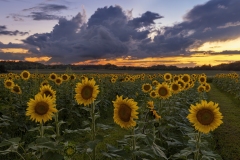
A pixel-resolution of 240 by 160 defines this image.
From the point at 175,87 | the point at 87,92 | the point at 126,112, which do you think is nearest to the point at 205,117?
the point at 126,112

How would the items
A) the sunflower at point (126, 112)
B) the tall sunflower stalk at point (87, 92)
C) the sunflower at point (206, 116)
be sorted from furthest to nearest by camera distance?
the tall sunflower stalk at point (87, 92)
the sunflower at point (206, 116)
the sunflower at point (126, 112)

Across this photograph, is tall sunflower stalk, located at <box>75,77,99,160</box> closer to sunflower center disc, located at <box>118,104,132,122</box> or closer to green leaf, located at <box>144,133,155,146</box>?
sunflower center disc, located at <box>118,104,132,122</box>

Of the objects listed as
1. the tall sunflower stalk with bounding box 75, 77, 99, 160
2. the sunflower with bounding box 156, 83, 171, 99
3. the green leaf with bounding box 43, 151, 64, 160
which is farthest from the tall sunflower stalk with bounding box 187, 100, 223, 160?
the sunflower with bounding box 156, 83, 171, 99

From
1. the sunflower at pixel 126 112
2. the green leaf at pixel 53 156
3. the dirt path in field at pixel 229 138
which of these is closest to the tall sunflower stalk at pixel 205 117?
the sunflower at pixel 126 112

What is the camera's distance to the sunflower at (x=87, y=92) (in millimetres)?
4352

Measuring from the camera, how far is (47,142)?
349cm

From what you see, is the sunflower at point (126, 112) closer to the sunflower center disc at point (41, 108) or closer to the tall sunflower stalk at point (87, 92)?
the tall sunflower stalk at point (87, 92)

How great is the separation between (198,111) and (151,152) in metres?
0.94

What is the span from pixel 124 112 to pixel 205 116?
117cm

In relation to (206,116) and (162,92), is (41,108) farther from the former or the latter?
(162,92)

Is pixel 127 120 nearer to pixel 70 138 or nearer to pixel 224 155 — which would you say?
pixel 224 155

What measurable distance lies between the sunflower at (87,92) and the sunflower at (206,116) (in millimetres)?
1479

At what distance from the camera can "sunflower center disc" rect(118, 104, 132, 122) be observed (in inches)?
157

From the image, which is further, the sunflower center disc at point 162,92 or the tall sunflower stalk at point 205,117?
the sunflower center disc at point 162,92
